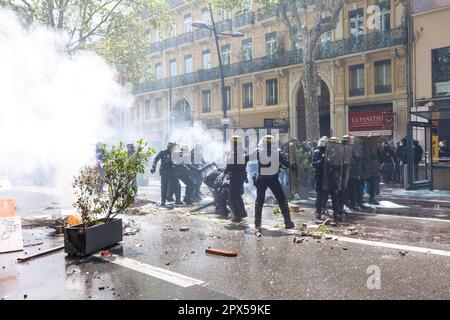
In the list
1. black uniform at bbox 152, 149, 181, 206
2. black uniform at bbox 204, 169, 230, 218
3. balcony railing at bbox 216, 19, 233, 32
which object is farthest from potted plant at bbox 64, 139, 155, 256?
balcony railing at bbox 216, 19, 233, 32

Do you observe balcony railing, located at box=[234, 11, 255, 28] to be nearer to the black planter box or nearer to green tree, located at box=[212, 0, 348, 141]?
green tree, located at box=[212, 0, 348, 141]

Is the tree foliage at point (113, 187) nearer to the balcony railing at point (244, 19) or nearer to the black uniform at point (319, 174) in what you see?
the black uniform at point (319, 174)

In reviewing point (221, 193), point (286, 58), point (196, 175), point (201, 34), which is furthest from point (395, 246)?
point (201, 34)

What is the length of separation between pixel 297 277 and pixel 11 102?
1336 centimetres

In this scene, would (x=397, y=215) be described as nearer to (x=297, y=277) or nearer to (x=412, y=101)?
(x=297, y=277)

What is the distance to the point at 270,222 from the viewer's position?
865 centimetres

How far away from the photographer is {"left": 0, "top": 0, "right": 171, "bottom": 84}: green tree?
76.0 ft

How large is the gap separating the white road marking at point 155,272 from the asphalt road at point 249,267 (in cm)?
1

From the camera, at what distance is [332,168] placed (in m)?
8.91

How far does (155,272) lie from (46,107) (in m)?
12.8

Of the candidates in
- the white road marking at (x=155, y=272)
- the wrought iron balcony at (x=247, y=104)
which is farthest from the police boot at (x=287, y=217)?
the wrought iron balcony at (x=247, y=104)

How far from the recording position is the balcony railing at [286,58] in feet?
73.5

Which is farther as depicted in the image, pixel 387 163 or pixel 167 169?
pixel 387 163

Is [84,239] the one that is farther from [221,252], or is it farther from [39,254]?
[221,252]
